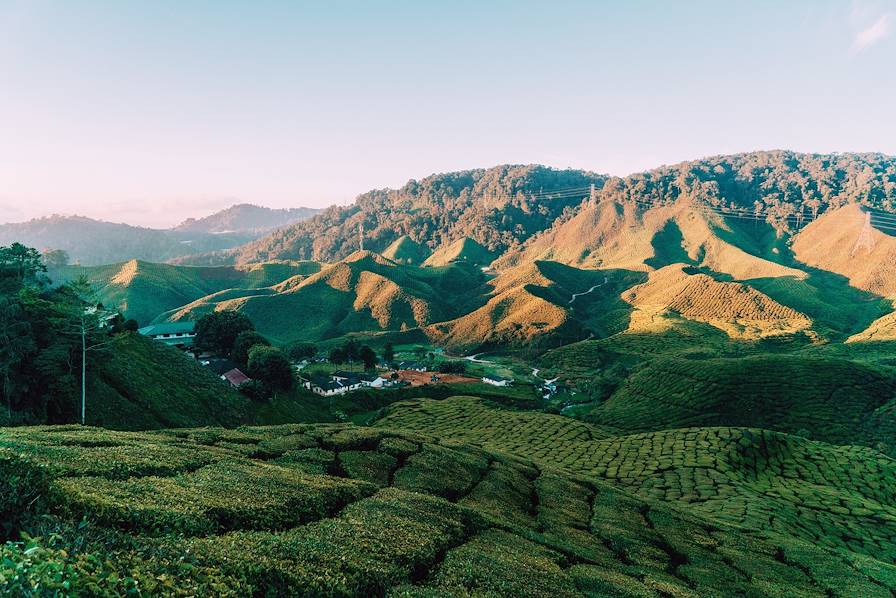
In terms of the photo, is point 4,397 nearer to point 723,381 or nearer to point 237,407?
point 237,407

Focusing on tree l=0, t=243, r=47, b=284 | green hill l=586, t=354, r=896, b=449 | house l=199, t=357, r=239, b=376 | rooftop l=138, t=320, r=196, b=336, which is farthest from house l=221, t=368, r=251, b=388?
green hill l=586, t=354, r=896, b=449

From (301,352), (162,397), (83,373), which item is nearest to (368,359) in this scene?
(301,352)

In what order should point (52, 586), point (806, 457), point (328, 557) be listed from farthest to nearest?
point (806, 457)
point (328, 557)
point (52, 586)

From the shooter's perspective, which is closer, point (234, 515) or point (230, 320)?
point (234, 515)

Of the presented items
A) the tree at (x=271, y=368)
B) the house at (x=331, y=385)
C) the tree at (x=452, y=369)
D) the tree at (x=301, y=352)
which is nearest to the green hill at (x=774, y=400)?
the tree at (x=452, y=369)

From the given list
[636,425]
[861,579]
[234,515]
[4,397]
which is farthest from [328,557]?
[636,425]

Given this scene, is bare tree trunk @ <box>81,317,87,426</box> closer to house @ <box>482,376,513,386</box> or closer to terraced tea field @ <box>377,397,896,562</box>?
terraced tea field @ <box>377,397,896,562</box>

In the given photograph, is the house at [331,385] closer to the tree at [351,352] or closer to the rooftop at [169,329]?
the tree at [351,352]
